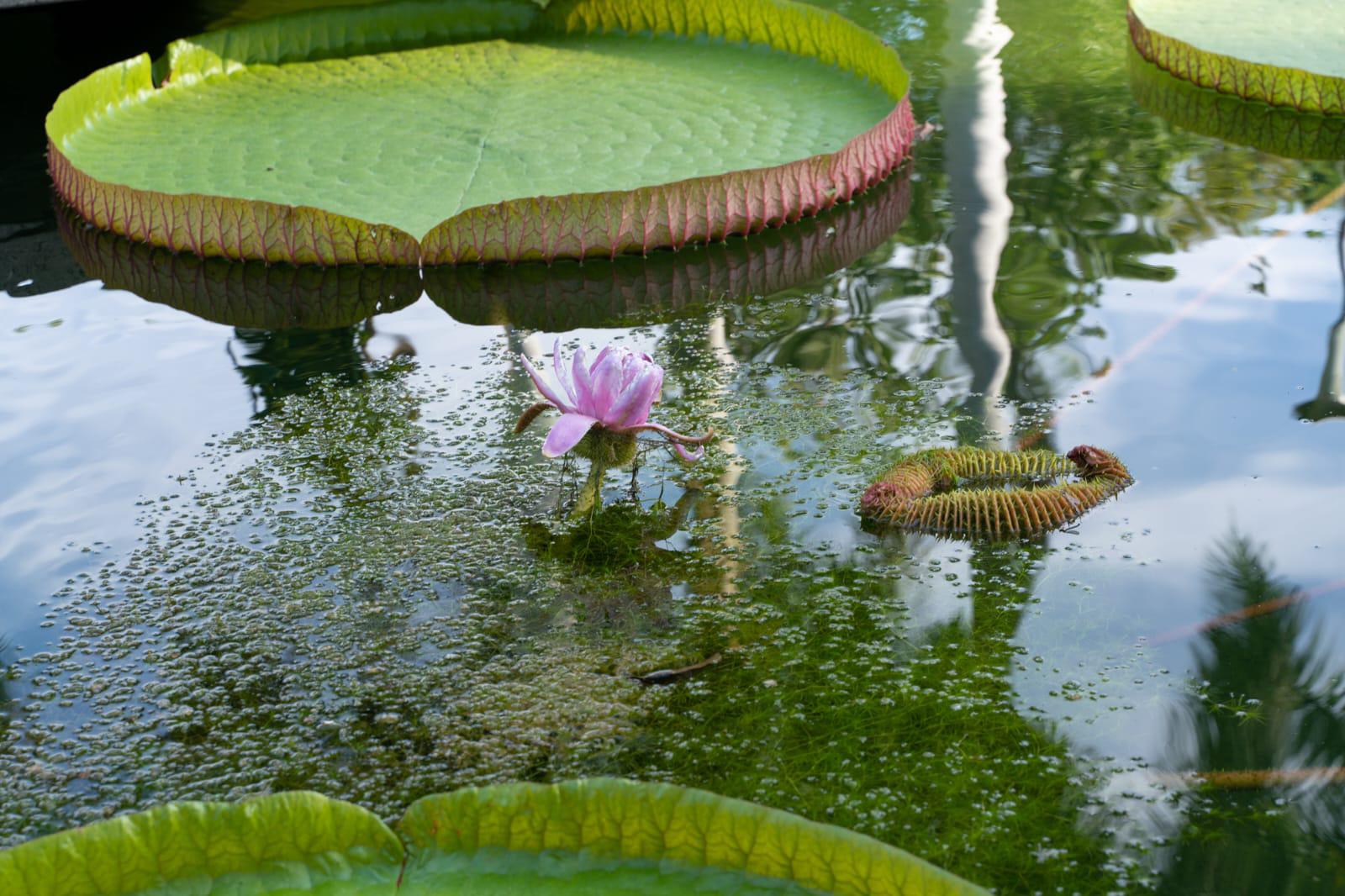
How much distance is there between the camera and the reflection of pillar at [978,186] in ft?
7.87

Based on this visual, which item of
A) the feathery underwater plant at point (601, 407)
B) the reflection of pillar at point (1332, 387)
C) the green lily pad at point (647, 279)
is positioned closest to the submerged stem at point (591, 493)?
the feathery underwater plant at point (601, 407)

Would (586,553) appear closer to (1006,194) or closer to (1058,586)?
(1058,586)

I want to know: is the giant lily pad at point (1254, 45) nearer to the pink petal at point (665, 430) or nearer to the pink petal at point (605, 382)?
the pink petal at point (665, 430)

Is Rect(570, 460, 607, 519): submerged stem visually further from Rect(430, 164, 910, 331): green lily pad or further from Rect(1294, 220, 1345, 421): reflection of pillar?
Rect(1294, 220, 1345, 421): reflection of pillar

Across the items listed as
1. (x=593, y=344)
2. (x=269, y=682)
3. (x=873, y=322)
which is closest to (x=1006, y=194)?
(x=873, y=322)

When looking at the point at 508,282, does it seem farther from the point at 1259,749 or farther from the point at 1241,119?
the point at 1241,119

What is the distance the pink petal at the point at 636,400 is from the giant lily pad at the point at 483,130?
3.36 feet

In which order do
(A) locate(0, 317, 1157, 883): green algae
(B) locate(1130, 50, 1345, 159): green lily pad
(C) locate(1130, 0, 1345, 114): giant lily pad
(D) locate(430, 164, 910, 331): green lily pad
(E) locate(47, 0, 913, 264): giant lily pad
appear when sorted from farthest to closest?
(C) locate(1130, 0, 1345, 114): giant lily pad → (B) locate(1130, 50, 1345, 159): green lily pad → (E) locate(47, 0, 913, 264): giant lily pad → (D) locate(430, 164, 910, 331): green lily pad → (A) locate(0, 317, 1157, 883): green algae

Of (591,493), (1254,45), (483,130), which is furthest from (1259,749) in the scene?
(1254,45)

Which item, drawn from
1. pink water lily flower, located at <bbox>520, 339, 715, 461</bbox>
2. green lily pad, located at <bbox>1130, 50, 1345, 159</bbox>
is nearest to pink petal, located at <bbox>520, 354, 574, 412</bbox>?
pink water lily flower, located at <bbox>520, 339, 715, 461</bbox>

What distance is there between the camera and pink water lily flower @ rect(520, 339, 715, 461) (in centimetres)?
184

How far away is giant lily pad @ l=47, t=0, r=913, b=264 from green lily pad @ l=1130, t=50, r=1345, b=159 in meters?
0.81

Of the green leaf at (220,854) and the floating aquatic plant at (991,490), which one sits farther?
the floating aquatic plant at (991,490)

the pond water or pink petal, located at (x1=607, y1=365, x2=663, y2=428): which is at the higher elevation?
pink petal, located at (x1=607, y1=365, x2=663, y2=428)
